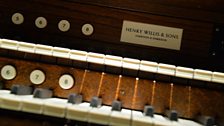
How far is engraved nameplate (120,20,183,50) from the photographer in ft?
6.48

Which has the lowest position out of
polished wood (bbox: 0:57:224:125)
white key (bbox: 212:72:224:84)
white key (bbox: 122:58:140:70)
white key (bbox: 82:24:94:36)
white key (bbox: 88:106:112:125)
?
white key (bbox: 88:106:112:125)

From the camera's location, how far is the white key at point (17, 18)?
78.8 inches

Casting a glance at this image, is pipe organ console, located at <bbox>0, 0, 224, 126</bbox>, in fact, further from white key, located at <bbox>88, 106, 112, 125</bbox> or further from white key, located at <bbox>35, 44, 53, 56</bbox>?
white key, located at <bbox>88, 106, 112, 125</bbox>

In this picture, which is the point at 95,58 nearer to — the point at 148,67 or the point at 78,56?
the point at 78,56

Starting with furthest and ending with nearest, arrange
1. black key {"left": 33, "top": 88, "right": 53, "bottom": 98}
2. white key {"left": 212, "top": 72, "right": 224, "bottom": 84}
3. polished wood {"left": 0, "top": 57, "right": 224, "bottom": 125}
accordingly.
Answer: polished wood {"left": 0, "top": 57, "right": 224, "bottom": 125}, white key {"left": 212, "top": 72, "right": 224, "bottom": 84}, black key {"left": 33, "top": 88, "right": 53, "bottom": 98}

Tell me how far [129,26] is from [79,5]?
0.40 meters

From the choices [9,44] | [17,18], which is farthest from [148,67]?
[17,18]

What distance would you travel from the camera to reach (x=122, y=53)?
198 cm

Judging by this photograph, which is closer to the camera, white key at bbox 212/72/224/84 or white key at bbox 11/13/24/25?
white key at bbox 212/72/224/84

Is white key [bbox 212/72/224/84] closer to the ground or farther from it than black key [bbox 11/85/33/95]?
farther from it

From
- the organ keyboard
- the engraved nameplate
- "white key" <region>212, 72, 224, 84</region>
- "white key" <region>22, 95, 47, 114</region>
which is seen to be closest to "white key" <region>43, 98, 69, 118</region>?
"white key" <region>22, 95, 47, 114</region>

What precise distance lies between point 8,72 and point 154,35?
1.06 meters

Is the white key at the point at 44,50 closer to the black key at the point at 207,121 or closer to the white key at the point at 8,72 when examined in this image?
the white key at the point at 8,72

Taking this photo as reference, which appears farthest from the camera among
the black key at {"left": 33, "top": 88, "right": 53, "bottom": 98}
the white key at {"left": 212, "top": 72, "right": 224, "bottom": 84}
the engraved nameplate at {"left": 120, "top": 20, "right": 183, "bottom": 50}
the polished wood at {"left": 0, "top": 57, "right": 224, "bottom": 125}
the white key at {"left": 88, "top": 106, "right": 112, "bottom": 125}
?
the engraved nameplate at {"left": 120, "top": 20, "right": 183, "bottom": 50}
